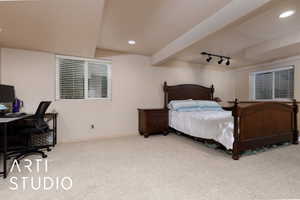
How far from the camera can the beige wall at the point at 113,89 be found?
10.1 ft

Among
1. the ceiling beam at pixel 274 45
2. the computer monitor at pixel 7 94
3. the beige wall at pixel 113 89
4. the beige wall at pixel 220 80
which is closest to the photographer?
the computer monitor at pixel 7 94

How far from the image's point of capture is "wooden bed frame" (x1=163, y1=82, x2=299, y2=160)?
2.43 metres

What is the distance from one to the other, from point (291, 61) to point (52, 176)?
5.91 m

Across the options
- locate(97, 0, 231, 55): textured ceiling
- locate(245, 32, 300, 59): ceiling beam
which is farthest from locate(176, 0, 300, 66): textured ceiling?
locate(97, 0, 231, 55): textured ceiling

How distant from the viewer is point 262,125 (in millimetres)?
2719

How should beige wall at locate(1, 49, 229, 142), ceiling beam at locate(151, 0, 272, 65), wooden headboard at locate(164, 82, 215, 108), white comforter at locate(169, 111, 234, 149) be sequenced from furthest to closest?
1. wooden headboard at locate(164, 82, 215, 108)
2. beige wall at locate(1, 49, 229, 142)
3. white comforter at locate(169, 111, 234, 149)
4. ceiling beam at locate(151, 0, 272, 65)

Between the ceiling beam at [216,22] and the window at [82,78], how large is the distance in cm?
180

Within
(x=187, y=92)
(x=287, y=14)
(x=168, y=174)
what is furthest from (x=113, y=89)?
(x=287, y=14)

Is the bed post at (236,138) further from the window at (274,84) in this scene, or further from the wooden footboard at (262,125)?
the window at (274,84)

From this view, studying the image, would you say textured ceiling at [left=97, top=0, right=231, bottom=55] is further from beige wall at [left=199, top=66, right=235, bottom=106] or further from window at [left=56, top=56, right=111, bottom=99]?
beige wall at [left=199, top=66, right=235, bottom=106]

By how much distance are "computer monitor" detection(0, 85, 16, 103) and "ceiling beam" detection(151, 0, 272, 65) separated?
327 cm

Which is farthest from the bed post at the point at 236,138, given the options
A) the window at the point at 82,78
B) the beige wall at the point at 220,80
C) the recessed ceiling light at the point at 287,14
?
the window at the point at 82,78

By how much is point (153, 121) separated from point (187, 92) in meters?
1.55

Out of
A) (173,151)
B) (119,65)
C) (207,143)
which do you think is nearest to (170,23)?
(119,65)
